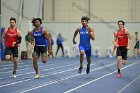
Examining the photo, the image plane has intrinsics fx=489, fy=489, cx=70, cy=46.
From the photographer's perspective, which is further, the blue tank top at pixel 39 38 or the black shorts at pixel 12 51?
the black shorts at pixel 12 51

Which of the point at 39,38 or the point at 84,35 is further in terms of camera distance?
the point at 84,35

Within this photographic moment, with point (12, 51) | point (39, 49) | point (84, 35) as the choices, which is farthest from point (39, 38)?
point (84, 35)

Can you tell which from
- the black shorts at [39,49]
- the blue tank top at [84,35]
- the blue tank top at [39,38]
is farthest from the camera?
the blue tank top at [84,35]

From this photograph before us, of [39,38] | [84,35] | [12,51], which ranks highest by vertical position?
[84,35]

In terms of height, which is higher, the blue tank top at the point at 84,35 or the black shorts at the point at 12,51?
the blue tank top at the point at 84,35

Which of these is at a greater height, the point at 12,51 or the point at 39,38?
the point at 39,38

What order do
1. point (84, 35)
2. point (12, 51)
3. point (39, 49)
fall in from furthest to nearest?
point (84, 35) → point (12, 51) → point (39, 49)

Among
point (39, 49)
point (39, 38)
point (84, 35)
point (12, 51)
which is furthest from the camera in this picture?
point (84, 35)

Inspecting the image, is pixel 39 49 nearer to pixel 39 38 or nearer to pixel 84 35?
pixel 39 38

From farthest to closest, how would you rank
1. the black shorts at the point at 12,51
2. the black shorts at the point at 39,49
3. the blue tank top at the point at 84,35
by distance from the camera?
the blue tank top at the point at 84,35 < the black shorts at the point at 12,51 < the black shorts at the point at 39,49

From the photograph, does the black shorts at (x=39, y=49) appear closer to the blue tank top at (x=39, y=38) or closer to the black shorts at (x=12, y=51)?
the blue tank top at (x=39, y=38)

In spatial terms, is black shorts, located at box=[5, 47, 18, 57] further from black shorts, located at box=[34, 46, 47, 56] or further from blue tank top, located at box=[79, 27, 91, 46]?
blue tank top, located at box=[79, 27, 91, 46]

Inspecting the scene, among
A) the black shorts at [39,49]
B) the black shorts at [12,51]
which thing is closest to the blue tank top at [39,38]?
the black shorts at [39,49]

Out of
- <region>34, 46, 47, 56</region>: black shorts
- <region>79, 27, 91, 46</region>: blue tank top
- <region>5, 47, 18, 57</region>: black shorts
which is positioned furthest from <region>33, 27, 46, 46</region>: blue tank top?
<region>79, 27, 91, 46</region>: blue tank top
